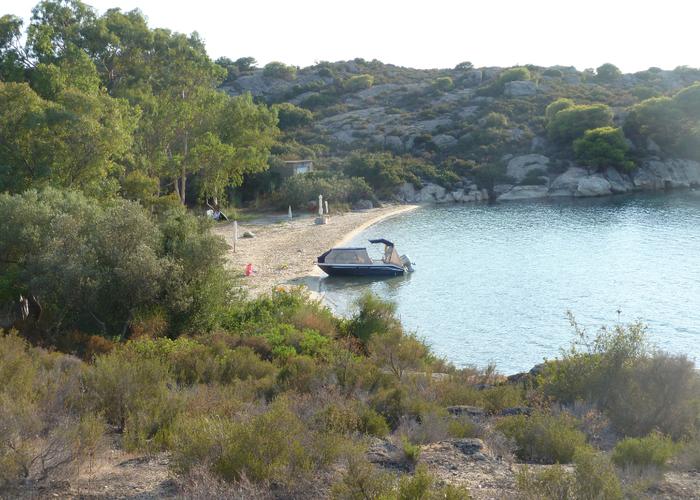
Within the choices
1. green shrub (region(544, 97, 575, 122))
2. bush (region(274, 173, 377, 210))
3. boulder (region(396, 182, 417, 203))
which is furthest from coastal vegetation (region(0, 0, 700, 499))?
green shrub (region(544, 97, 575, 122))

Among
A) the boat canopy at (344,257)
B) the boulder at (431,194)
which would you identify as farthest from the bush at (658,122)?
the boat canopy at (344,257)

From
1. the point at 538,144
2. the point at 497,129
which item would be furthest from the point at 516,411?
the point at 497,129

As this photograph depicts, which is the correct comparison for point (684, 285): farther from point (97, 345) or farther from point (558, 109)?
point (558, 109)

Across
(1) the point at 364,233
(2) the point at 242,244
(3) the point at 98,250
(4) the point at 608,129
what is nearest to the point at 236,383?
(3) the point at 98,250

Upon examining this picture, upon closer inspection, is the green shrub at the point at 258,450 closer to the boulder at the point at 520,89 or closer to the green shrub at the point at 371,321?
the green shrub at the point at 371,321

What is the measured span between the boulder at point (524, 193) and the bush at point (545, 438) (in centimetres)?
5846

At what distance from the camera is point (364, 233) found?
44.7 m

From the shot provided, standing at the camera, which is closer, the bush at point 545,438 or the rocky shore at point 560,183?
the bush at point 545,438

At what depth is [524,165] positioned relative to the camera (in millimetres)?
70688

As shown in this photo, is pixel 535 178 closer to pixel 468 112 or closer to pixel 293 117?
pixel 468 112

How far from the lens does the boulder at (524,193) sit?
6531cm

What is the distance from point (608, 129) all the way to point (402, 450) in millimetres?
69358

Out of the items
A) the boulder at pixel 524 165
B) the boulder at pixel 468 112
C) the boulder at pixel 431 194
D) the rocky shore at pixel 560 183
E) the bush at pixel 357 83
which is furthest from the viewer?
the bush at pixel 357 83

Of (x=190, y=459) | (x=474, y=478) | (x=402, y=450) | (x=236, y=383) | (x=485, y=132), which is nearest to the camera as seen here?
(x=190, y=459)
